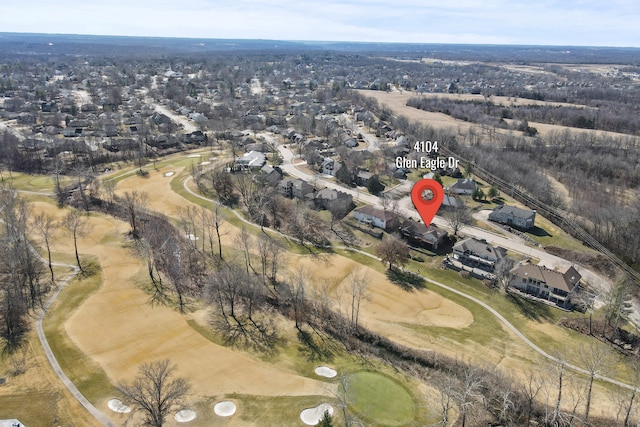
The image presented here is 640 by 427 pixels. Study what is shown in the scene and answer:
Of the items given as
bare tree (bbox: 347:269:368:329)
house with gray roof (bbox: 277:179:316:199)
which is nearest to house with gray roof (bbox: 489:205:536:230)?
bare tree (bbox: 347:269:368:329)

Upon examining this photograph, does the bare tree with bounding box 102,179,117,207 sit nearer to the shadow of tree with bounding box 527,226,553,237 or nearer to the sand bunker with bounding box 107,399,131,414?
the sand bunker with bounding box 107,399,131,414

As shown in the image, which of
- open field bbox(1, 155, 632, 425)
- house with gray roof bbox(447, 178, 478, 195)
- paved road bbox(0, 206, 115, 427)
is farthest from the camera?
house with gray roof bbox(447, 178, 478, 195)

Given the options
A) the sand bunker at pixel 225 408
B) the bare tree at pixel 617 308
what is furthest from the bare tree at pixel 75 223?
the bare tree at pixel 617 308

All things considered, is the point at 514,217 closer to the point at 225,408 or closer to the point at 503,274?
the point at 503,274

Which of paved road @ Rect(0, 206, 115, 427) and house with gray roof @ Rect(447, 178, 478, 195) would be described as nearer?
paved road @ Rect(0, 206, 115, 427)

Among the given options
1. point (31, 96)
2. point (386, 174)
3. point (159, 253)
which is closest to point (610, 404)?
point (159, 253)

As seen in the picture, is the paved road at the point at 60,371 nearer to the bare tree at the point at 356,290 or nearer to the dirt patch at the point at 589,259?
the bare tree at the point at 356,290

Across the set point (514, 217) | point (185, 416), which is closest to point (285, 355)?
point (185, 416)
